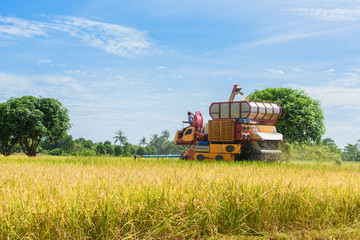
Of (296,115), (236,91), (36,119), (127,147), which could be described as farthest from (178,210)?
(127,147)

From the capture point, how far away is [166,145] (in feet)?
343

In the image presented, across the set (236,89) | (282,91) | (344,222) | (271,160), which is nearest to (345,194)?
(344,222)

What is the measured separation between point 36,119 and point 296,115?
21.4 metres

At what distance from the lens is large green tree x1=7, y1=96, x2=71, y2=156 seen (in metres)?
27.4

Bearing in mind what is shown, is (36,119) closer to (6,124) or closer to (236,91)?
(6,124)

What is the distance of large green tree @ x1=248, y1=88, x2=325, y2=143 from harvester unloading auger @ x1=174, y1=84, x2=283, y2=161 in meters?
11.1

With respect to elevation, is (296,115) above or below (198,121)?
above

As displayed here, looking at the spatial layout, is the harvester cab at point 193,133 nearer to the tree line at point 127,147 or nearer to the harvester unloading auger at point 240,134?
the harvester unloading auger at point 240,134

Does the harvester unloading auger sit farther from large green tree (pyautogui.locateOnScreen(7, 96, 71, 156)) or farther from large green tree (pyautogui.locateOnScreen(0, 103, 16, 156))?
large green tree (pyautogui.locateOnScreen(0, 103, 16, 156))

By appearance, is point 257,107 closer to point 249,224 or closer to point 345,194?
point 345,194

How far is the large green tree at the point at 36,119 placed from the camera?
27.4 m

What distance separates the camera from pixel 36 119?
89.9 ft

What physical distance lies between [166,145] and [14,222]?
101 metres

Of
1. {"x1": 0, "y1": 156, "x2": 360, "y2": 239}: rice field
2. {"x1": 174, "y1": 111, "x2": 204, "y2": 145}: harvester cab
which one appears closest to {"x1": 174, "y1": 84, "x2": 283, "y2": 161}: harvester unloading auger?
{"x1": 174, "y1": 111, "x2": 204, "y2": 145}: harvester cab
